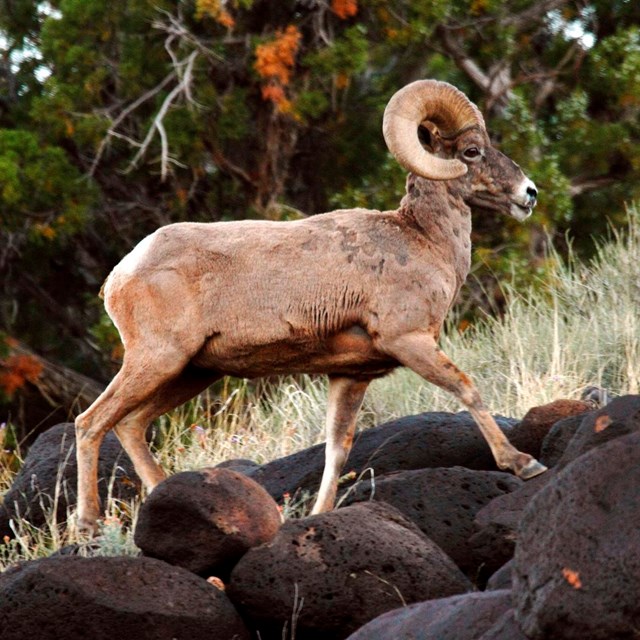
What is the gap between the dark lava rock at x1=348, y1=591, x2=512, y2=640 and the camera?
16.3 ft

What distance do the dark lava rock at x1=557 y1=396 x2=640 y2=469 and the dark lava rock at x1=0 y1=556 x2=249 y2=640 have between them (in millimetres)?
1537

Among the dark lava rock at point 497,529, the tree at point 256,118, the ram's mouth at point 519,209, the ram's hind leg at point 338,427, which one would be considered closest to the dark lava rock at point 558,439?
the dark lava rock at point 497,529

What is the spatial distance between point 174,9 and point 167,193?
214 centimetres

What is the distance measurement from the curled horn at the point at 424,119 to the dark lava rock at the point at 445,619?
3.10 meters

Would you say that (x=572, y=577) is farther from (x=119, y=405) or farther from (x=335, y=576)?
(x=119, y=405)

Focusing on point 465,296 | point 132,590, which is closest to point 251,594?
point 132,590

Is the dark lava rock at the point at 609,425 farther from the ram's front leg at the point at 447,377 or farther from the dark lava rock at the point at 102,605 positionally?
the dark lava rock at the point at 102,605

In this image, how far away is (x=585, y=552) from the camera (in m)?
4.60

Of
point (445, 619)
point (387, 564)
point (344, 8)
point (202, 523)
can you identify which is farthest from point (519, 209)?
point (344, 8)

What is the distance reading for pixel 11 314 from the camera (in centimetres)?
2002

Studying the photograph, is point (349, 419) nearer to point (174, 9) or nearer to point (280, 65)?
point (280, 65)

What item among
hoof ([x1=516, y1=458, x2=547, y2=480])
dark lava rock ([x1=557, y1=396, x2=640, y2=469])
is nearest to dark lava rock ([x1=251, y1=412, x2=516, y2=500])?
hoof ([x1=516, y1=458, x2=547, y2=480])

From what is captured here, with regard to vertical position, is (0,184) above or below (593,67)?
above

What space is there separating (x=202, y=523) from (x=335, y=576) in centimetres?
63
